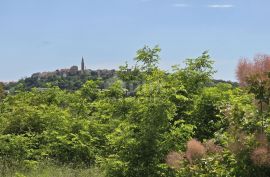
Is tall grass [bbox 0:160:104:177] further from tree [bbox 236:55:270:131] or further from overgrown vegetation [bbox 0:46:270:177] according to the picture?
tree [bbox 236:55:270:131]

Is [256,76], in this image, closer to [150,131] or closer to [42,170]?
[150,131]

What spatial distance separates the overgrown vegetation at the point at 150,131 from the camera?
21.2 ft

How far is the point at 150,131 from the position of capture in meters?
9.05

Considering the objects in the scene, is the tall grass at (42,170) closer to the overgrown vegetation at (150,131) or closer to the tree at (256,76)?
the overgrown vegetation at (150,131)

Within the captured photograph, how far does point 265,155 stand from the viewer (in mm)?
5895

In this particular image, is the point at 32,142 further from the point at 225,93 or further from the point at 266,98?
the point at 266,98

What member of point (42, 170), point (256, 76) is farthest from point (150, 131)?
point (42, 170)

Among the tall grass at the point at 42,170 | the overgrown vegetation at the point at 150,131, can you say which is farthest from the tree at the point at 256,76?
the tall grass at the point at 42,170

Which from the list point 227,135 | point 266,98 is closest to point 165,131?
point 227,135

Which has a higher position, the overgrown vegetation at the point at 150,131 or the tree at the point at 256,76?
the tree at the point at 256,76

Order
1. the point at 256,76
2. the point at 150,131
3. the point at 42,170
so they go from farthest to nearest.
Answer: the point at 42,170, the point at 150,131, the point at 256,76

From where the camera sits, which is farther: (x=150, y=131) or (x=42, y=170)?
(x=42, y=170)

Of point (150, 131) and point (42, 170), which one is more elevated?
point (150, 131)

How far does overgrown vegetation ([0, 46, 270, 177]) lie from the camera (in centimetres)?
646
